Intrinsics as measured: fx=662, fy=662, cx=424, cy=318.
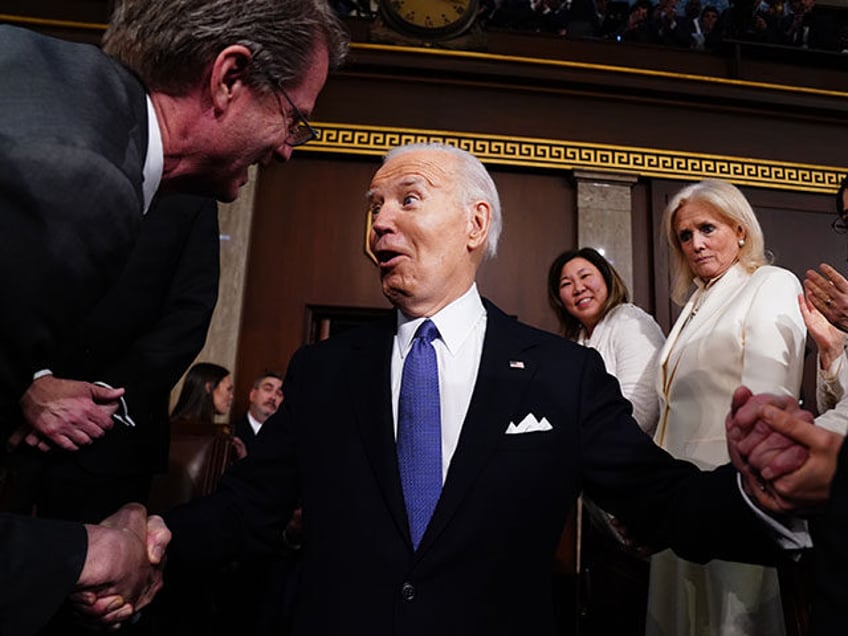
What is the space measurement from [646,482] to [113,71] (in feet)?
3.59

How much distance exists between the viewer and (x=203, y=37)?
3.27ft

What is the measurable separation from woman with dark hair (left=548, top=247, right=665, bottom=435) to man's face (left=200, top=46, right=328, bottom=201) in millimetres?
1622

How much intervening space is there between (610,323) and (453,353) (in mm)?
1434

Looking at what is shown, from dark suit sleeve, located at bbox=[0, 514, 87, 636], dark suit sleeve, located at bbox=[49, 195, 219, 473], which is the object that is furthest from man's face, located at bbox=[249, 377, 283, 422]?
dark suit sleeve, located at bbox=[0, 514, 87, 636]

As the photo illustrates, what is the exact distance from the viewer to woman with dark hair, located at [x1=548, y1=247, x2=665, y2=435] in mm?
2443

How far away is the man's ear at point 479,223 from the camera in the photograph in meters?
1.58

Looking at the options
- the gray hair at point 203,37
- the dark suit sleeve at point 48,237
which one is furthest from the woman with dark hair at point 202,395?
the dark suit sleeve at point 48,237

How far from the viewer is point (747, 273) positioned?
217 cm

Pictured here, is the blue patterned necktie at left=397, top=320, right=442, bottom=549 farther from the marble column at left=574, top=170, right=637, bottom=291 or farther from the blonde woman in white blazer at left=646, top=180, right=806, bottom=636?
the marble column at left=574, top=170, right=637, bottom=291

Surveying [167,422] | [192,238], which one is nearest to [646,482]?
[167,422]

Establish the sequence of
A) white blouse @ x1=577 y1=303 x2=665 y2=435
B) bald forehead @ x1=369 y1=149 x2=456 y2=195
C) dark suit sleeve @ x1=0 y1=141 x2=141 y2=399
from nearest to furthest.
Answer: dark suit sleeve @ x1=0 y1=141 x2=141 y2=399 < bald forehead @ x1=369 y1=149 x2=456 y2=195 < white blouse @ x1=577 y1=303 x2=665 y2=435

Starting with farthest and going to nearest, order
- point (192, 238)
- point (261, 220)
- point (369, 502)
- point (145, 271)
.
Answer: point (261, 220), point (192, 238), point (145, 271), point (369, 502)

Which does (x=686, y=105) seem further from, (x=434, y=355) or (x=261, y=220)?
(x=434, y=355)

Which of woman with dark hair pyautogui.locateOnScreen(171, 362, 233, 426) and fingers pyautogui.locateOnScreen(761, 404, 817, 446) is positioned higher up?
woman with dark hair pyautogui.locateOnScreen(171, 362, 233, 426)
